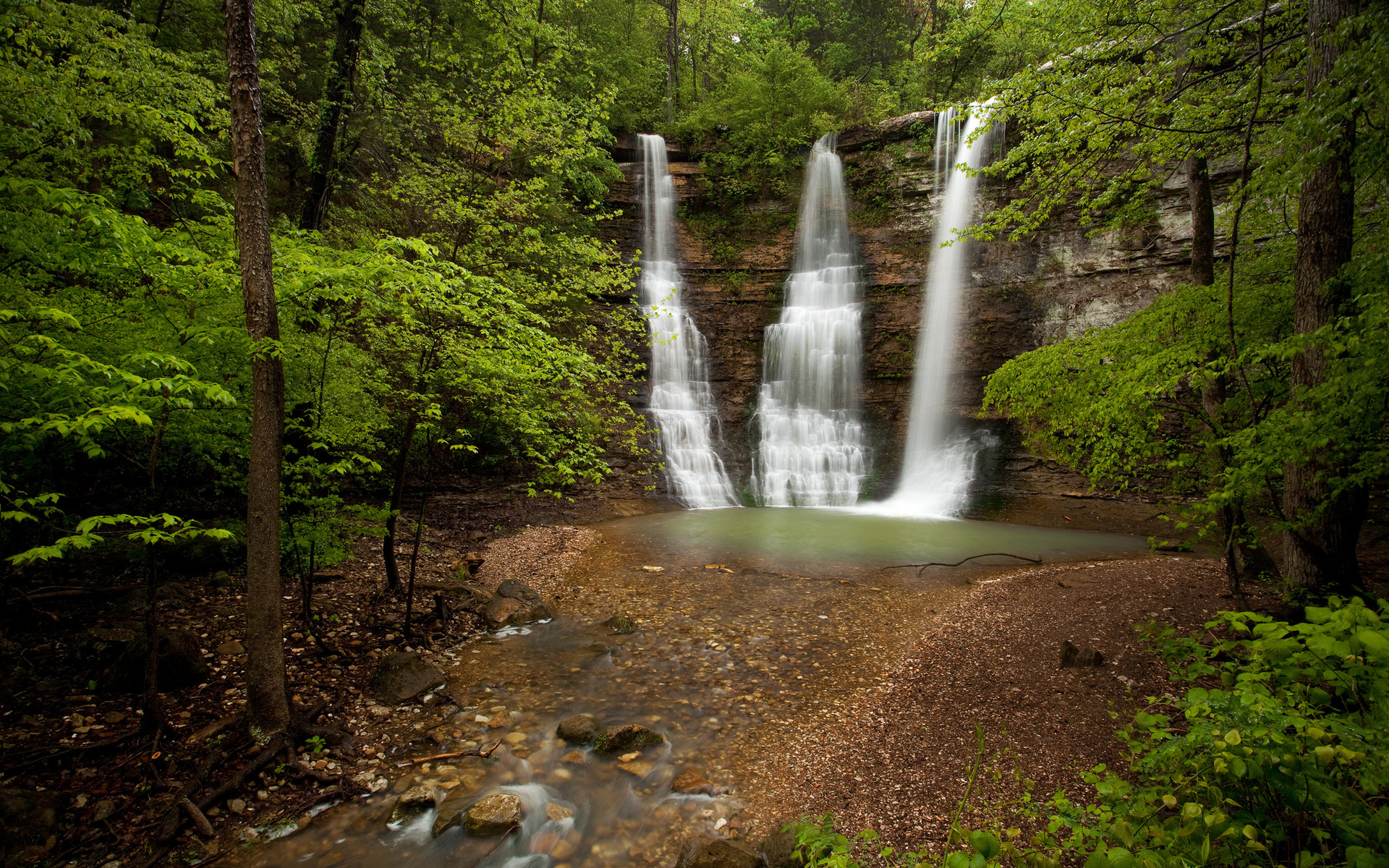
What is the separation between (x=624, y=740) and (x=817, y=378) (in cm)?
1671

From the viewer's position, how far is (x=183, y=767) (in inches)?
152

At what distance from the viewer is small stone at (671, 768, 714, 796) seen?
4.22m

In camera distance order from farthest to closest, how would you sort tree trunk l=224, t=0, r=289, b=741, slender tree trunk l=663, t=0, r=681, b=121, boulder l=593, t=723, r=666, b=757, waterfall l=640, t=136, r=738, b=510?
slender tree trunk l=663, t=0, r=681, b=121
waterfall l=640, t=136, r=738, b=510
boulder l=593, t=723, r=666, b=757
tree trunk l=224, t=0, r=289, b=741

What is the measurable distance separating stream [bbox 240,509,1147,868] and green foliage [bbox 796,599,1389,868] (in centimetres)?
199

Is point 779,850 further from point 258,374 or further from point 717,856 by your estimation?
point 258,374

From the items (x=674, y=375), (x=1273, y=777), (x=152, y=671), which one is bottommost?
(x=152, y=671)

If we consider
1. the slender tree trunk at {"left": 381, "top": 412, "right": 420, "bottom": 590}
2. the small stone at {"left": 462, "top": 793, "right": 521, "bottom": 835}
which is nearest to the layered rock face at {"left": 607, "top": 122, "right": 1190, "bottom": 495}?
the slender tree trunk at {"left": 381, "top": 412, "right": 420, "bottom": 590}

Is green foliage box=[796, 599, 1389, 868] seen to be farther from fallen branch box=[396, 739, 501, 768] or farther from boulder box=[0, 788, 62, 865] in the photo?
boulder box=[0, 788, 62, 865]

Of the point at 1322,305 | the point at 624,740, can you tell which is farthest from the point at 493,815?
the point at 1322,305

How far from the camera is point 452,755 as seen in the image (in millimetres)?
4562

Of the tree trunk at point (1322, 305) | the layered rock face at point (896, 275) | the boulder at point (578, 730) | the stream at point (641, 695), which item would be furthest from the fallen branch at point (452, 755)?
the layered rock face at point (896, 275)

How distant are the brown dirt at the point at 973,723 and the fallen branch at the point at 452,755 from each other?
2.16 metres

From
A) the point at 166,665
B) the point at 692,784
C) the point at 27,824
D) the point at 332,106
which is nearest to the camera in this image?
the point at 27,824

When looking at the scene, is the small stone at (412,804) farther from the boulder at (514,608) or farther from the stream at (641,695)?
the boulder at (514,608)
